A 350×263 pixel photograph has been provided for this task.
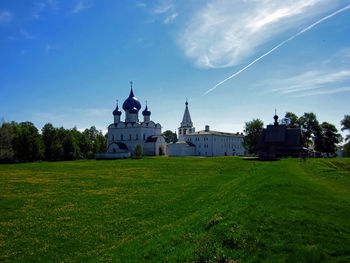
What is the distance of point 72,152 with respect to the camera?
58438 millimetres

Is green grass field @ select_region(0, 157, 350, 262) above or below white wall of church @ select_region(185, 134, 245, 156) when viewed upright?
below

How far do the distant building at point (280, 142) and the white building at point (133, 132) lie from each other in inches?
1132

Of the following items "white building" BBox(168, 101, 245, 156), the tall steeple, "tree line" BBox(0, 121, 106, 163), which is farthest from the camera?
the tall steeple

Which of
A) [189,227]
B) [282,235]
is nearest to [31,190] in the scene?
[189,227]

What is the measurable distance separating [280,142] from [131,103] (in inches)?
1673

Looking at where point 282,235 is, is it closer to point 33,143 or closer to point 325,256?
point 325,256

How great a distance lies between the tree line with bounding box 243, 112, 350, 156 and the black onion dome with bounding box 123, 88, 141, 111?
31.8 meters

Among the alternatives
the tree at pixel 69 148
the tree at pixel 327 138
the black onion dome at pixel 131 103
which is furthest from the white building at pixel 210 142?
the tree at pixel 69 148

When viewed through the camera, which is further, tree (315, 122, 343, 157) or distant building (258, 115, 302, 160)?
tree (315, 122, 343, 157)

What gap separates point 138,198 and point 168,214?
3121 mm

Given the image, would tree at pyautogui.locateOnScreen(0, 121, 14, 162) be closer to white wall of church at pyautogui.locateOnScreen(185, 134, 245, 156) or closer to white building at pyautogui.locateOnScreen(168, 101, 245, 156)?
white building at pyautogui.locateOnScreen(168, 101, 245, 156)

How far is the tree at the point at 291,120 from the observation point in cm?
5615

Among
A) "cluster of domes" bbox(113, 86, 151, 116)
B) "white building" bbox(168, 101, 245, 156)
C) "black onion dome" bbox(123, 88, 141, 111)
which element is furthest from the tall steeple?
"black onion dome" bbox(123, 88, 141, 111)

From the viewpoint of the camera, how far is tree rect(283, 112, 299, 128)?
5615 centimetres
